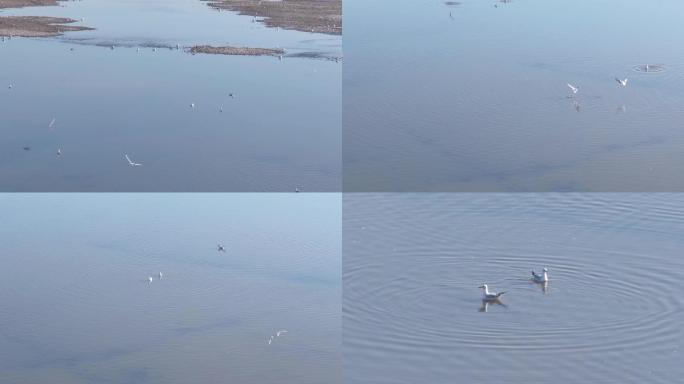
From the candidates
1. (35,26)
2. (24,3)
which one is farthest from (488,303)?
(24,3)

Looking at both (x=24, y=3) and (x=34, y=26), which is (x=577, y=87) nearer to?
(x=34, y=26)

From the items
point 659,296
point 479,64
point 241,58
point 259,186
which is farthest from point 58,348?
point 241,58

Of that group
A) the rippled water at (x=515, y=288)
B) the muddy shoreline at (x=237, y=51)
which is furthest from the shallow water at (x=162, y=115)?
the rippled water at (x=515, y=288)

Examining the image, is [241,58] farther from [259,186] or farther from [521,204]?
[521,204]

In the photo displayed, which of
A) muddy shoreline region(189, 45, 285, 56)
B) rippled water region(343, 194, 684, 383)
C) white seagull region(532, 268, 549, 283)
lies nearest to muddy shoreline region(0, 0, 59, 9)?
muddy shoreline region(189, 45, 285, 56)

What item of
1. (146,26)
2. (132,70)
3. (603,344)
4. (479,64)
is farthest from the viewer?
(146,26)

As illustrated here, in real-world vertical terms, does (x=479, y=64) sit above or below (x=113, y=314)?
above
